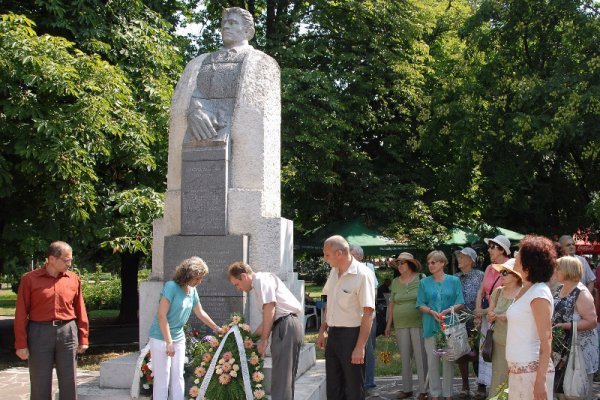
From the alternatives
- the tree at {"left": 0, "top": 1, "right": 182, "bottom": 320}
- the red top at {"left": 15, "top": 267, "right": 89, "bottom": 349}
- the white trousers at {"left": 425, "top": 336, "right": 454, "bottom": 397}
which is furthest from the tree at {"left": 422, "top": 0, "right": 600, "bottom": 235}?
the red top at {"left": 15, "top": 267, "right": 89, "bottom": 349}

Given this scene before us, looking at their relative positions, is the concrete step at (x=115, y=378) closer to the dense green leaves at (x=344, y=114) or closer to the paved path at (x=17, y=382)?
the paved path at (x=17, y=382)

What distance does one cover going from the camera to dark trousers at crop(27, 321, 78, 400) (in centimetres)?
627

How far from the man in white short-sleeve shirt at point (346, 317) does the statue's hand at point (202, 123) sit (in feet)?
6.69

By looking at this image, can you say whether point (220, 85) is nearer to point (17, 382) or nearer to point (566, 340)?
point (566, 340)

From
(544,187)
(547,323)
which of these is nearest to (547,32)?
(544,187)

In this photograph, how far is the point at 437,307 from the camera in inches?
313

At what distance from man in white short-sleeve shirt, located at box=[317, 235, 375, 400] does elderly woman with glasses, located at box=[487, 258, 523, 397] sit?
1.21m

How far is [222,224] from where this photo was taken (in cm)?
729

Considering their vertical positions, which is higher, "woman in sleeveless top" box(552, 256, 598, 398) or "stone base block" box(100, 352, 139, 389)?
"woman in sleeveless top" box(552, 256, 598, 398)

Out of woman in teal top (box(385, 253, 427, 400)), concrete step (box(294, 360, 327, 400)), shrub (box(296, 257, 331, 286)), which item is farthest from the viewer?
shrub (box(296, 257, 331, 286))

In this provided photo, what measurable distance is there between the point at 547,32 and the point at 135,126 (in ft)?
34.1

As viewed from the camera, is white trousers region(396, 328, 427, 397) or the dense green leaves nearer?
white trousers region(396, 328, 427, 397)

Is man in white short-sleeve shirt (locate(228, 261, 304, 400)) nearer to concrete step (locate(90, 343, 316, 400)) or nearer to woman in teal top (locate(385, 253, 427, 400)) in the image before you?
concrete step (locate(90, 343, 316, 400))

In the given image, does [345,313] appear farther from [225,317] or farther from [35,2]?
[35,2]
